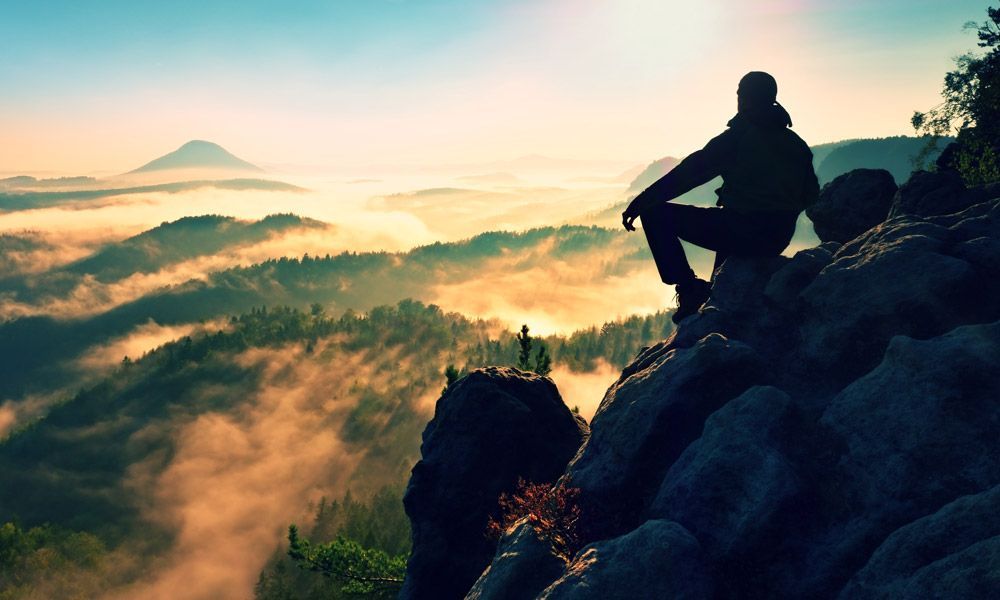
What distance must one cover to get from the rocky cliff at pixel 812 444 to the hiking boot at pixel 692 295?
29 centimetres

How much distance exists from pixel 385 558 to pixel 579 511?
101 ft

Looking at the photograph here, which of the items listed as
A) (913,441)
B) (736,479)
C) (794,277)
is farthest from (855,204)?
(736,479)

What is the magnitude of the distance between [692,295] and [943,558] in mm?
7915

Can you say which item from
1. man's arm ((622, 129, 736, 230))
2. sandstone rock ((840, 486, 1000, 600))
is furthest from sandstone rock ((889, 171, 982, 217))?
sandstone rock ((840, 486, 1000, 600))

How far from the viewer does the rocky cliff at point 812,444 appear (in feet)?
23.8

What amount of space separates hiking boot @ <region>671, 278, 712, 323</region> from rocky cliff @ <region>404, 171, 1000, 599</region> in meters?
0.29

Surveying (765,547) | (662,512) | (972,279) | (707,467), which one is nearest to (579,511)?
(662,512)

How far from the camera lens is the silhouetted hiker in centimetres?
1096

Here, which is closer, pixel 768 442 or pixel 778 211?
pixel 768 442

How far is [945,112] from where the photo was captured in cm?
2741

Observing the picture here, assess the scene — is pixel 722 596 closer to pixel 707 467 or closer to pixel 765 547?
pixel 765 547

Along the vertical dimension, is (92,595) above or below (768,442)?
below

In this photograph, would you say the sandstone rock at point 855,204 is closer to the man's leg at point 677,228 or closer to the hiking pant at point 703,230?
the hiking pant at point 703,230

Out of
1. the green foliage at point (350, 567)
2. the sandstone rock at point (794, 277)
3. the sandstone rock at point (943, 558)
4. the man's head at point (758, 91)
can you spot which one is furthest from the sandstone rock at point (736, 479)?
the green foliage at point (350, 567)
